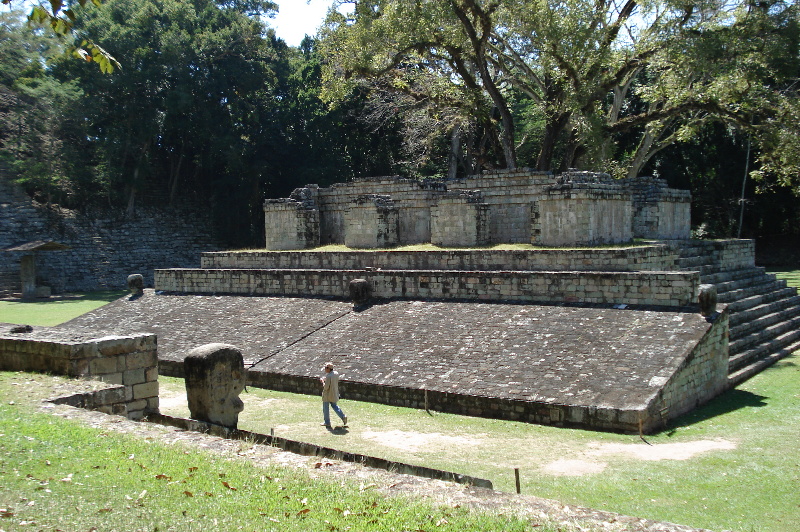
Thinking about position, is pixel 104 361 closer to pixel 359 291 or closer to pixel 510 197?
pixel 359 291

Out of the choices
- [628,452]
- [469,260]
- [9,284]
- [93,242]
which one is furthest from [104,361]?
[93,242]

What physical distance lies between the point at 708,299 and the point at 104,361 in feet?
32.2

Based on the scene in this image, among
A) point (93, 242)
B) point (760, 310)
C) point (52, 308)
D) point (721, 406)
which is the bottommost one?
point (721, 406)

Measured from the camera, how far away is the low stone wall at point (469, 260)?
15398 mm

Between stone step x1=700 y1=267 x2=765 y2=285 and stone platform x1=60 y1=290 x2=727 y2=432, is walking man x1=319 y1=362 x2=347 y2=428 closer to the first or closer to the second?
stone platform x1=60 y1=290 x2=727 y2=432

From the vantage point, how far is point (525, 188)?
19.9m

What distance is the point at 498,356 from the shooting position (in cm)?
1255

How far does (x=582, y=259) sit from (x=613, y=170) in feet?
33.8

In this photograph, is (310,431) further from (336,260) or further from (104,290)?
(104,290)

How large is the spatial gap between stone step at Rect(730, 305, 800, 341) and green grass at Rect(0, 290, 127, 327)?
18742 millimetres

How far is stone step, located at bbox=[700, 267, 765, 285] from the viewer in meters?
16.7

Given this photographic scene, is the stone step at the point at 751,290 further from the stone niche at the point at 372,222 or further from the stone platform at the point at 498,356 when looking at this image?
the stone niche at the point at 372,222

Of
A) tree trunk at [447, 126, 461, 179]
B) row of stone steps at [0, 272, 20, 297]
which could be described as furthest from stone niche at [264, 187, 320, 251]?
row of stone steps at [0, 272, 20, 297]

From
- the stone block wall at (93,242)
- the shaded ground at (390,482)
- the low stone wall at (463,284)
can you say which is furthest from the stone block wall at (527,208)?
the stone block wall at (93,242)
